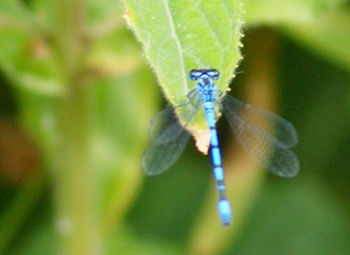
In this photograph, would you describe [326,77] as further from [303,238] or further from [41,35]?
[41,35]

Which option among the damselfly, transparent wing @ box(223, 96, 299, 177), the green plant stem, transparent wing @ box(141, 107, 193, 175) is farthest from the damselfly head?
transparent wing @ box(223, 96, 299, 177)

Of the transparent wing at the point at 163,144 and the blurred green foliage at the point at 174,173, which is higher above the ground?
the transparent wing at the point at 163,144

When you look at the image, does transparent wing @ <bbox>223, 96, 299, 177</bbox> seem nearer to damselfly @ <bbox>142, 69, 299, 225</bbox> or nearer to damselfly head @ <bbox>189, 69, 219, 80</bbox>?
damselfly @ <bbox>142, 69, 299, 225</bbox>

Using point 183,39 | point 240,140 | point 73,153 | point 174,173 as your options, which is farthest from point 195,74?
point 174,173

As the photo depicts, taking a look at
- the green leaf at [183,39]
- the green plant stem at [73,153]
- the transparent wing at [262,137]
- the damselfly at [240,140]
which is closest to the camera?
the green leaf at [183,39]

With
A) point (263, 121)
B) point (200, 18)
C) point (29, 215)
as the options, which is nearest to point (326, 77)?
point (263, 121)

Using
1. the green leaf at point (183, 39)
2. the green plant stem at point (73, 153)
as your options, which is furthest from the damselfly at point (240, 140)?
the green leaf at point (183, 39)

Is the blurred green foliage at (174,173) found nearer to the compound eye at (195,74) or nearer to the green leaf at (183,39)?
the compound eye at (195,74)
